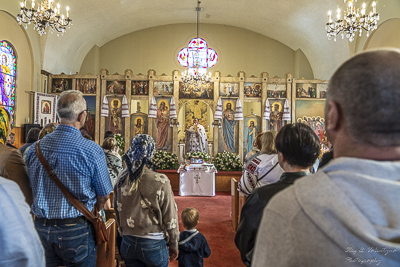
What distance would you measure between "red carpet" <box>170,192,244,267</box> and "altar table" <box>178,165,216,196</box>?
28 centimetres

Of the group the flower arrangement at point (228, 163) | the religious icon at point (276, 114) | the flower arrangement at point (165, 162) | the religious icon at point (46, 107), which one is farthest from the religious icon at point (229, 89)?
the religious icon at point (46, 107)

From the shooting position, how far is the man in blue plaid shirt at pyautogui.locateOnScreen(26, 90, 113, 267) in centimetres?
243

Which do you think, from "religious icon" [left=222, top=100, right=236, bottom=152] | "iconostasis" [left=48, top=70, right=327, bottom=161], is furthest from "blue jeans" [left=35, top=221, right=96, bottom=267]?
"religious icon" [left=222, top=100, right=236, bottom=152]

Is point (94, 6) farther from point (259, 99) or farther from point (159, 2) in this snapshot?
point (259, 99)

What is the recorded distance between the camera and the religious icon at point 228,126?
14.5m

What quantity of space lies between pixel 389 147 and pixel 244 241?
4.32 ft

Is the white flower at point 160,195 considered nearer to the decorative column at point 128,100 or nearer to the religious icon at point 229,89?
the decorative column at point 128,100

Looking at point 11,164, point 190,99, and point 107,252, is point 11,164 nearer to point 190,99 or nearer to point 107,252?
point 107,252

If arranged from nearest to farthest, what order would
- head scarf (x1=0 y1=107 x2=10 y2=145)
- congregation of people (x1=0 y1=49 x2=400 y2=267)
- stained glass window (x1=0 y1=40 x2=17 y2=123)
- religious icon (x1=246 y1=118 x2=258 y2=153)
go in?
1. congregation of people (x1=0 y1=49 x2=400 y2=267)
2. head scarf (x1=0 y1=107 x2=10 y2=145)
3. stained glass window (x1=0 y1=40 x2=17 y2=123)
4. religious icon (x1=246 y1=118 x2=258 y2=153)

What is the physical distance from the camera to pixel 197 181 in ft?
33.0

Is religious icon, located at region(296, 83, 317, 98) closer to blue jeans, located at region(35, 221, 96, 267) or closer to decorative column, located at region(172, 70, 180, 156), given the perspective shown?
decorative column, located at region(172, 70, 180, 156)

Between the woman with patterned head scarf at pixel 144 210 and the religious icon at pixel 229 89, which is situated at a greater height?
the religious icon at pixel 229 89

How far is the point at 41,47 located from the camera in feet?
44.1

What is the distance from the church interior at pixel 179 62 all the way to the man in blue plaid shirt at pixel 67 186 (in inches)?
343
